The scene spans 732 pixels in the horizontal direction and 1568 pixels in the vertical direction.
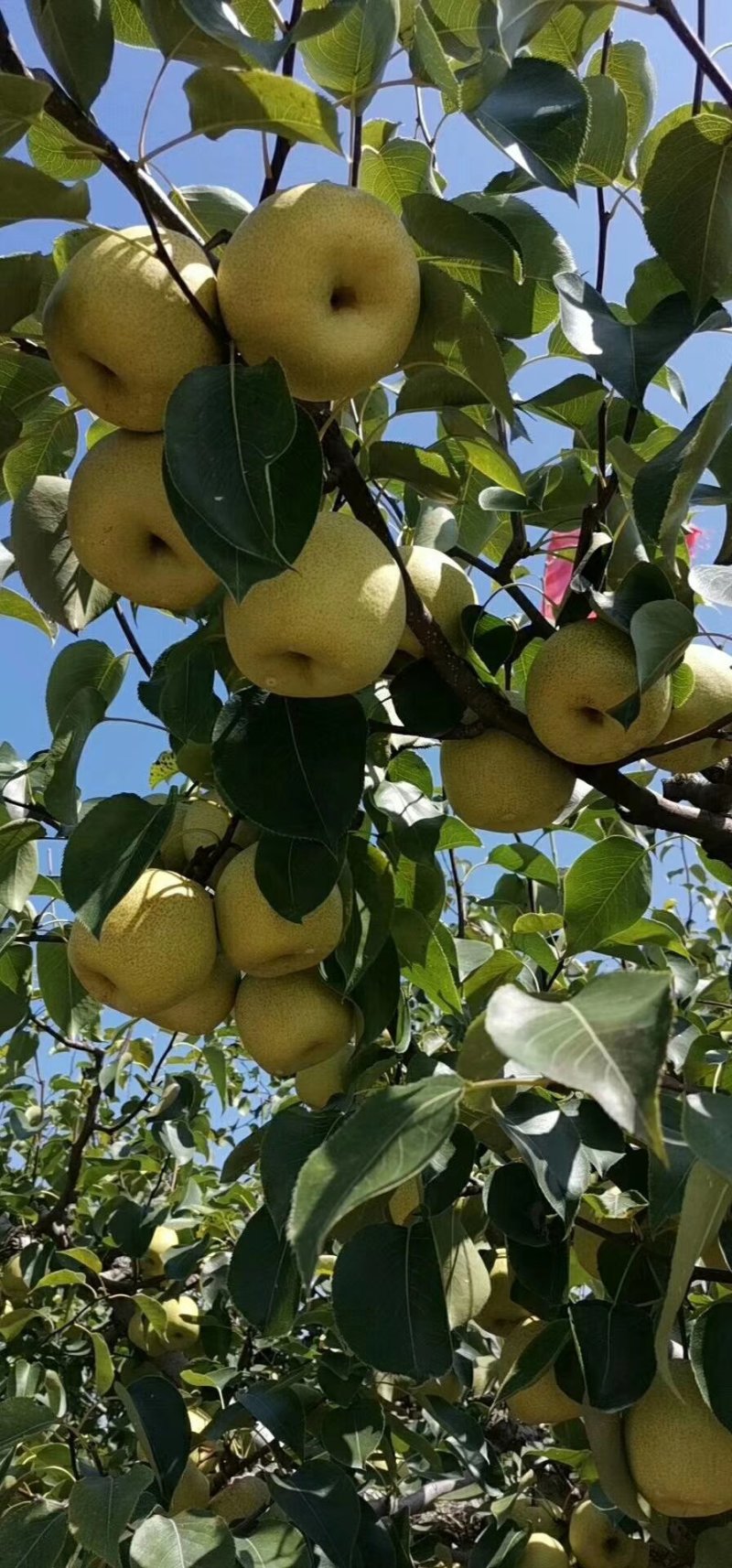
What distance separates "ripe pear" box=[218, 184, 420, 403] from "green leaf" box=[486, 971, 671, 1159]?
1.97 ft

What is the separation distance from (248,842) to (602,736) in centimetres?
52

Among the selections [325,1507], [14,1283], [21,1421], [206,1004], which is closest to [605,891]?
[206,1004]

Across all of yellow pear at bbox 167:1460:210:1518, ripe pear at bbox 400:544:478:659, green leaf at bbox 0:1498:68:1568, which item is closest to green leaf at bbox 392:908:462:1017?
ripe pear at bbox 400:544:478:659

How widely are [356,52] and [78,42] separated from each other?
28 cm

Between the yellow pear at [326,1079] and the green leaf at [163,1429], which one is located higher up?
the yellow pear at [326,1079]

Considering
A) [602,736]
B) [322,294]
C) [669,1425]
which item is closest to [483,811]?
[602,736]

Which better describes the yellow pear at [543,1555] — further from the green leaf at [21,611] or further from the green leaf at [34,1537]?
the green leaf at [21,611]

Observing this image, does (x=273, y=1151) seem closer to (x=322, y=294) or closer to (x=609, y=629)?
(x=609, y=629)

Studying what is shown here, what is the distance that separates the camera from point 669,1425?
4.99 feet

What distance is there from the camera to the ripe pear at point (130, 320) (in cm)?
101

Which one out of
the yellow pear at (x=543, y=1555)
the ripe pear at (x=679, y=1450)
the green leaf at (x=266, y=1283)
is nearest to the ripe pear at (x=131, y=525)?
the green leaf at (x=266, y=1283)

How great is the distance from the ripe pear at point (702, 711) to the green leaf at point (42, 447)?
2.65ft

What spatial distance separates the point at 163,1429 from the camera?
70.8 inches

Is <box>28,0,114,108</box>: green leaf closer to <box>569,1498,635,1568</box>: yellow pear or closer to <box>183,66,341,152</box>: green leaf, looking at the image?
<box>183,66,341,152</box>: green leaf
